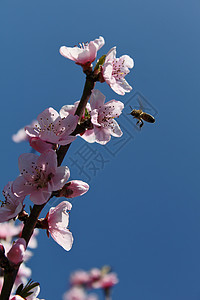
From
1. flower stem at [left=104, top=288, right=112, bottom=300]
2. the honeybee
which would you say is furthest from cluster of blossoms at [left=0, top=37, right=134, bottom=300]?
flower stem at [left=104, top=288, right=112, bottom=300]

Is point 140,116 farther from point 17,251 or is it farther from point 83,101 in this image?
point 17,251

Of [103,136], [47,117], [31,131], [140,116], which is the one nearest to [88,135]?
[103,136]

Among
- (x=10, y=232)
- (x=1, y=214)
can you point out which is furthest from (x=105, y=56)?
(x=10, y=232)

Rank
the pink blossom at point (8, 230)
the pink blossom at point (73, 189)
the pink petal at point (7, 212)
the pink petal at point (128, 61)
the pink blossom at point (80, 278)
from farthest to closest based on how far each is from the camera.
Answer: the pink blossom at point (80, 278), the pink blossom at point (8, 230), the pink petal at point (128, 61), the pink blossom at point (73, 189), the pink petal at point (7, 212)

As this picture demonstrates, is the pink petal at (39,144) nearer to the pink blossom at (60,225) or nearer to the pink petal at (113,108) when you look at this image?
the pink blossom at (60,225)

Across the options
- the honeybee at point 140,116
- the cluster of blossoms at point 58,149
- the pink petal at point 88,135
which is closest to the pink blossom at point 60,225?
the cluster of blossoms at point 58,149

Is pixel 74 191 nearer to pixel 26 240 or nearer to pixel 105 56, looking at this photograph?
pixel 26 240
